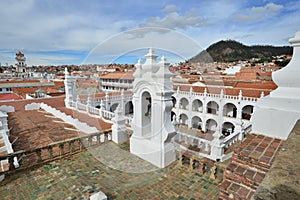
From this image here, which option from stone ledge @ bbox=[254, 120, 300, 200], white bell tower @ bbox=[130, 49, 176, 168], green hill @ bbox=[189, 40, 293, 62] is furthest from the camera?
green hill @ bbox=[189, 40, 293, 62]

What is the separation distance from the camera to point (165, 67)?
523 cm

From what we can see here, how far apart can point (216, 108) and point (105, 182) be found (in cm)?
2266

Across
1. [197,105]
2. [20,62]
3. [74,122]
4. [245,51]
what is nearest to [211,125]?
[197,105]

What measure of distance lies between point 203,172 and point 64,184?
3999 mm

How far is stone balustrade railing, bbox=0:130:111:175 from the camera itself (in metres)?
5.15

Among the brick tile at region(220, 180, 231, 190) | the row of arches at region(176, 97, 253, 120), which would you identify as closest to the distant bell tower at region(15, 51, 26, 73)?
the row of arches at region(176, 97, 253, 120)

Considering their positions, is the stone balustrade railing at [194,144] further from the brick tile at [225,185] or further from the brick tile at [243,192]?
the brick tile at [243,192]

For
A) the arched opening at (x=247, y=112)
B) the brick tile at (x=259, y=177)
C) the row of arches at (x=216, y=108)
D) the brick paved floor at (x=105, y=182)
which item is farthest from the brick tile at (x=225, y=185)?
the arched opening at (x=247, y=112)

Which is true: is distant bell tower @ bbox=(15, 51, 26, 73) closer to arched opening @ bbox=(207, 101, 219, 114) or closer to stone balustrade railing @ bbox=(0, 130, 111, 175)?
arched opening @ bbox=(207, 101, 219, 114)

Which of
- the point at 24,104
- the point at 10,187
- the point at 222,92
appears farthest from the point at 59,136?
the point at 222,92

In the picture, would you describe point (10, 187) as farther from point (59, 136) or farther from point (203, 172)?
point (203, 172)

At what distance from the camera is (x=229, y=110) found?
23344 millimetres

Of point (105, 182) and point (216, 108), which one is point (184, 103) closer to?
point (216, 108)

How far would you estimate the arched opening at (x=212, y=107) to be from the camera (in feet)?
79.6
